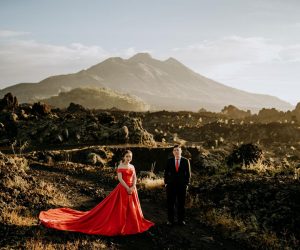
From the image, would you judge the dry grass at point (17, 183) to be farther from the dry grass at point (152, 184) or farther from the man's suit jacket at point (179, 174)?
the dry grass at point (152, 184)

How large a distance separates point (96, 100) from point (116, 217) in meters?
102

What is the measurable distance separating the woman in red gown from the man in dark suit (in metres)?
0.96

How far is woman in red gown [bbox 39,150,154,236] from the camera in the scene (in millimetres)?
9148

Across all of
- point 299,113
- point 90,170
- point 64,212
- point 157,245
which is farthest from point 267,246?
point 299,113

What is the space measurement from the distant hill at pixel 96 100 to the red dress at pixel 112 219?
9599 cm

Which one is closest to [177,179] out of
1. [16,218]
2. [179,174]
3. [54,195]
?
[179,174]

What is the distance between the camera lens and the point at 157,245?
349 inches

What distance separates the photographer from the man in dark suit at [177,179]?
1028 cm

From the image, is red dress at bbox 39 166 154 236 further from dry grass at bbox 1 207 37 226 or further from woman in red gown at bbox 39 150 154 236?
dry grass at bbox 1 207 37 226

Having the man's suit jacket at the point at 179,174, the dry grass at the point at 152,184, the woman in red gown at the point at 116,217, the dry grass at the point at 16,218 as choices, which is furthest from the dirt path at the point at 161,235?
the dry grass at the point at 16,218

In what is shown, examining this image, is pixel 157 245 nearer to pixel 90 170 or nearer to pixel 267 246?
pixel 267 246

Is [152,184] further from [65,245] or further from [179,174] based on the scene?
[65,245]

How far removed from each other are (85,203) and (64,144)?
13415mm

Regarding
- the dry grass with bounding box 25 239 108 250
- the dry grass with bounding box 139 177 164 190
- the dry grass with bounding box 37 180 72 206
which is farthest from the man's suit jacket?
the dry grass with bounding box 139 177 164 190
